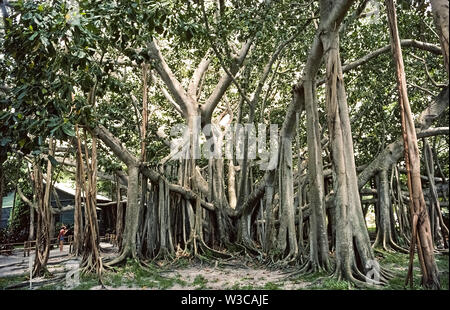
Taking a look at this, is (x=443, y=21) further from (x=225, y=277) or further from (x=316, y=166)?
(x=225, y=277)

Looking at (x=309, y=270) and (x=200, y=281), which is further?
(x=200, y=281)

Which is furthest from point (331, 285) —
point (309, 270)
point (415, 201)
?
point (415, 201)

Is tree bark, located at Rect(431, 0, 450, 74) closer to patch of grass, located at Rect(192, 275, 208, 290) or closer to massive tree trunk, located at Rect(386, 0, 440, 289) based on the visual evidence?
massive tree trunk, located at Rect(386, 0, 440, 289)

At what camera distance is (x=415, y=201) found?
8.60 feet

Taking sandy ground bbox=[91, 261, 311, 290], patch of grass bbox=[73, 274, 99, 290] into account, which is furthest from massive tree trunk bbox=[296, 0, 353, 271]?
patch of grass bbox=[73, 274, 99, 290]

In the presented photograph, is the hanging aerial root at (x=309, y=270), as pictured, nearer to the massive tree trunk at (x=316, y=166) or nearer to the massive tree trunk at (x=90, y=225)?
the massive tree trunk at (x=316, y=166)

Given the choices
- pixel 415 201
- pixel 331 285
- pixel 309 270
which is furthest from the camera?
pixel 309 270

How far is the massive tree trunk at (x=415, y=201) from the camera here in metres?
2.44

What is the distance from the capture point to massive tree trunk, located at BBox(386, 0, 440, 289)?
244 centimetres

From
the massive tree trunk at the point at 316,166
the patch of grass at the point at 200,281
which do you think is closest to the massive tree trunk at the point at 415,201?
the massive tree trunk at the point at 316,166

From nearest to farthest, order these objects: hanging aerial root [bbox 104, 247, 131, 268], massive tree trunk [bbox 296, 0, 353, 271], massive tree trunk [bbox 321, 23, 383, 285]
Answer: massive tree trunk [bbox 321, 23, 383, 285]
massive tree trunk [bbox 296, 0, 353, 271]
hanging aerial root [bbox 104, 247, 131, 268]

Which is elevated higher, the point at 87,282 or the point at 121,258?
the point at 121,258

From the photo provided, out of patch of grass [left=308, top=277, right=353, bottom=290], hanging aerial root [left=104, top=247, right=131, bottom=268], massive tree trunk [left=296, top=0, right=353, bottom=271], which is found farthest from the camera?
hanging aerial root [left=104, top=247, right=131, bottom=268]
